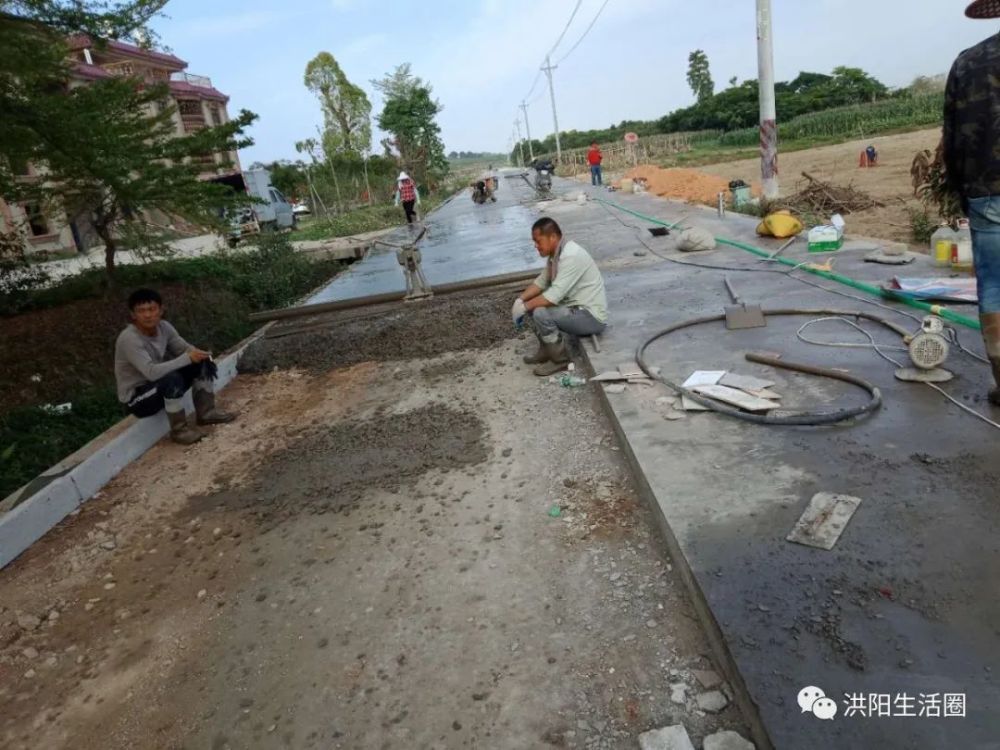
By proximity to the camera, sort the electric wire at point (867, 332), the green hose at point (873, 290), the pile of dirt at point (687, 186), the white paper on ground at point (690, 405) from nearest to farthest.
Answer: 1. the electric wire at point (867, 332)
2. the white paper on ground at point (690, 405)
3. the green hose at point (873, 290)
4. the pile of dirt at point (687, 186)

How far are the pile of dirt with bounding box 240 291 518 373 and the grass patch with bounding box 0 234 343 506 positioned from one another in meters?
1.51

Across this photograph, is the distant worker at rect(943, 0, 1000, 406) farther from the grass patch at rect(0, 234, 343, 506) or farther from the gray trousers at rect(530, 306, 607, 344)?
the grass patch at rect(0, 234, 343, 506)

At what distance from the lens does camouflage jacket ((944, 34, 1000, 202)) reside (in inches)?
107

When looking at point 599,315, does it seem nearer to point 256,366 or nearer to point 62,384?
point 256,366

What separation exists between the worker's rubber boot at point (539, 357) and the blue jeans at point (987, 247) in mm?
2760

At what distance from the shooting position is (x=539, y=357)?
5098mm

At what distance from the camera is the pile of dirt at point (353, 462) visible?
3.57m

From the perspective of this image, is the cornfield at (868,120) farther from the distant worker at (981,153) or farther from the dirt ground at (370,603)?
the dirt ground at (370,603)

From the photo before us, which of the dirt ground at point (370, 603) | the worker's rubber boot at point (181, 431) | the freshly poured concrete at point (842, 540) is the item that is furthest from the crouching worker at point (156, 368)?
the freshly poured concrete at point (842, 540)

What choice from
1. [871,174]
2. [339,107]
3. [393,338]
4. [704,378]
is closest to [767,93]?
[871,174]

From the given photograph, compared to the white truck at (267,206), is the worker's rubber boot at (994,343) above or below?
below

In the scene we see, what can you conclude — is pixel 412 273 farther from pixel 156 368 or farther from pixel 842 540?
pixel 842 540

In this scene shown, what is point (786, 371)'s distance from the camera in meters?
3.76

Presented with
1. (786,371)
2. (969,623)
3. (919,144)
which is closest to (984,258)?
(786,371)
